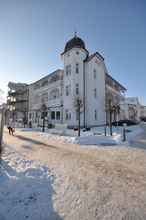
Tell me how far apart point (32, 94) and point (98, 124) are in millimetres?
21012

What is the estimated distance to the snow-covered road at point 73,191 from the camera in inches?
126

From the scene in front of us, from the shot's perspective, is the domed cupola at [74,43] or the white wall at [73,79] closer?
the white wall at [73,79]

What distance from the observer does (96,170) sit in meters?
5.74

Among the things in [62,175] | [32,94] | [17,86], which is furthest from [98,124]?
[17,86]

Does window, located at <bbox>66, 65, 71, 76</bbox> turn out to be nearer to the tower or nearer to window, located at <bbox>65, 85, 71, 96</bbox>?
the tower

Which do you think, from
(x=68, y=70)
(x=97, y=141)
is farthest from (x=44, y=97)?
(x=97, y=141)

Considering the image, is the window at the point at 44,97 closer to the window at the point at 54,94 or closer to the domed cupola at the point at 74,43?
the window at the point at 54,94

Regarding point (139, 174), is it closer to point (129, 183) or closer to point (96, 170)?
point (129, 183)

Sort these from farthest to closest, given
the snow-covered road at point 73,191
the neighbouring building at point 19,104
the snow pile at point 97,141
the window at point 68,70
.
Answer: the neighbouring building at point 19,104 < the window at point 68,70 < the snow pile at point 97,141 < the snow-covered road at point 73,191

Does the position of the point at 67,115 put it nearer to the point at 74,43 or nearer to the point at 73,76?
the point at 73,76

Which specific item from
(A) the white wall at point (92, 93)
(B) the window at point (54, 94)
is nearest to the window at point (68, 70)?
(A) the white wall at point (92, 93)

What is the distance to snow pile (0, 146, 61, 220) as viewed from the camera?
3.21m

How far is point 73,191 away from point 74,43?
26716mm

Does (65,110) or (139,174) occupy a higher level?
(65,110)
